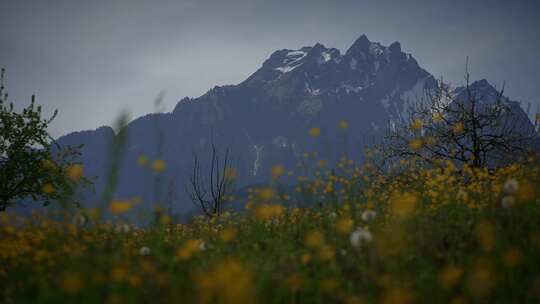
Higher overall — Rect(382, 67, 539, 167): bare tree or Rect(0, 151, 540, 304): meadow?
Rect(382, 67, 539, 167): bare tree

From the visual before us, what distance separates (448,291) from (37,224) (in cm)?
747

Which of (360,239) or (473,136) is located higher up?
(473,136)

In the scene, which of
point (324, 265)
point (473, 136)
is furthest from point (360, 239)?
point (473, 136)

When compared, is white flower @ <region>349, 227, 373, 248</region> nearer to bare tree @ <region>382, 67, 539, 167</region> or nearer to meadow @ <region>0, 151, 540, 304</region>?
meadow @ <region>0, 151, 540, 304</region>

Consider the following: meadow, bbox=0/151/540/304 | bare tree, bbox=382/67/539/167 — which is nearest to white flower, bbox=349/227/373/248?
meadow, bbox=0/151/540/304

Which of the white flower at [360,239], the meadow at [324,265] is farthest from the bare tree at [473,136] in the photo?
the white flower at [360,239]

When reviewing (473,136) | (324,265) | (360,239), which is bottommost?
(324,265)

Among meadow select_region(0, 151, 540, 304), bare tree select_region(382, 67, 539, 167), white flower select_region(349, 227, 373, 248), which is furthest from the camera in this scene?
bare tree select_region(382, 67, 539, 167)

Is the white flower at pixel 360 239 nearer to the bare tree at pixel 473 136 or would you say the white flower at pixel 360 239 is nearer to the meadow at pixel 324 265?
the meadow at pixel 324 265

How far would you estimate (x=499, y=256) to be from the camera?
321 cm

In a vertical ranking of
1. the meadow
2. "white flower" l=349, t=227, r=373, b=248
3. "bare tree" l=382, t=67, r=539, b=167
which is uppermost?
"bare tree" l=382, t=67, r=539, b=167

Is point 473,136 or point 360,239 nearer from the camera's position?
point 360,239

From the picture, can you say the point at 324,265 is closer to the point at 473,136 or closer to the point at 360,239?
the point at 360,239

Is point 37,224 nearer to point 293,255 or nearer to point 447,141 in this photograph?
point 293,255
